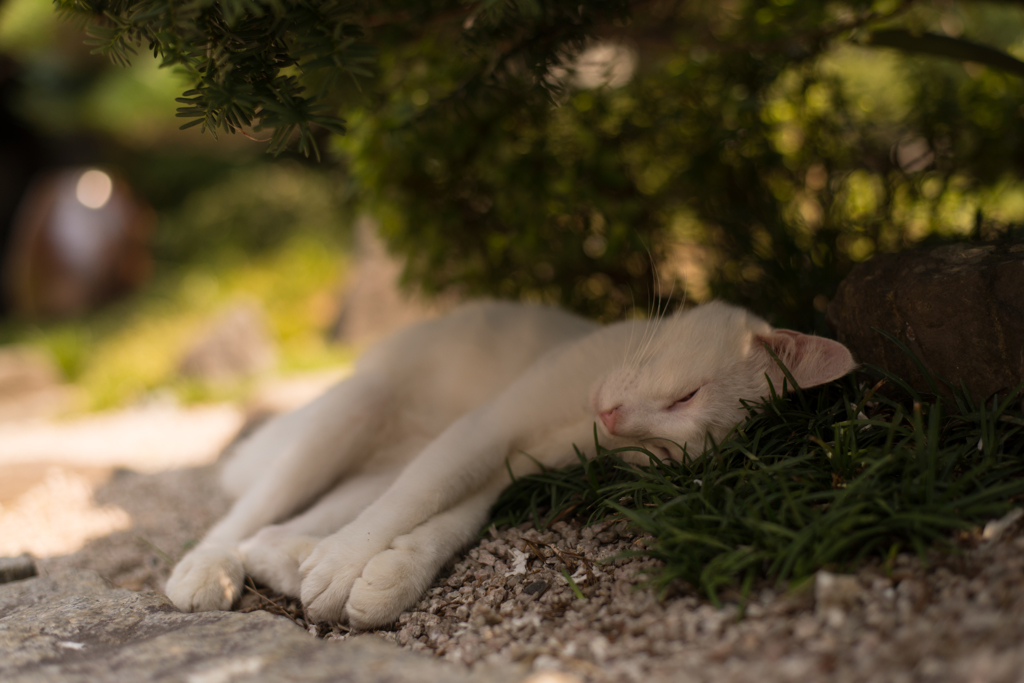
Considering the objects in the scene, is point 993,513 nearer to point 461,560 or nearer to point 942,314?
point 942,314

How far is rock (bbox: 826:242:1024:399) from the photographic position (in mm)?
1579

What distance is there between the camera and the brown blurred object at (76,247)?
8570 millimetres

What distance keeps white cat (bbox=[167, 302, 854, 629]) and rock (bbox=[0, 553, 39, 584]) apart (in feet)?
1.58

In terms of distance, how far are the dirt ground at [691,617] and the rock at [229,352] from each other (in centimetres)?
391

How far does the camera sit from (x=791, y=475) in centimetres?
150

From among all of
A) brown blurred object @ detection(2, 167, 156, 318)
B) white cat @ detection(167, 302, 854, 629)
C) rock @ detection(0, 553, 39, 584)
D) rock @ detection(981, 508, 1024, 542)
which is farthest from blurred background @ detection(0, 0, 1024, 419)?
brown blurred object @ detection(2, 167, 156, 318)

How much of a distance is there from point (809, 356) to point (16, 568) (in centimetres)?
224

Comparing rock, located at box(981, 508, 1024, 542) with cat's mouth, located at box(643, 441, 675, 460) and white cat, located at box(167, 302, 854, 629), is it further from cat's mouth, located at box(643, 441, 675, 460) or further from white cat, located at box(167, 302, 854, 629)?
cat's mouth, located at box(643, 441, 675, 460)

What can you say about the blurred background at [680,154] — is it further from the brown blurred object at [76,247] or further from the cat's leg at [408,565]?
the brown blurred object at [76,247]

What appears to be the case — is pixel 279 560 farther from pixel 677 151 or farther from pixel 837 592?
pixel 677 151

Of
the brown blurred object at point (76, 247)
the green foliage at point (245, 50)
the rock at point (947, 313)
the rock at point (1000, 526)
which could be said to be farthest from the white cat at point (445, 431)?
the brown blurred object at point (76, 247)

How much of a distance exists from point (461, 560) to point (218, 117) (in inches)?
48.6

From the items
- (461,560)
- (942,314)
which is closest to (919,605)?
(942,314)

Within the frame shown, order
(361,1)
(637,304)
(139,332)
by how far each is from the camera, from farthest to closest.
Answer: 1. (139,332)
2. (637,304)
3. (361,1)
